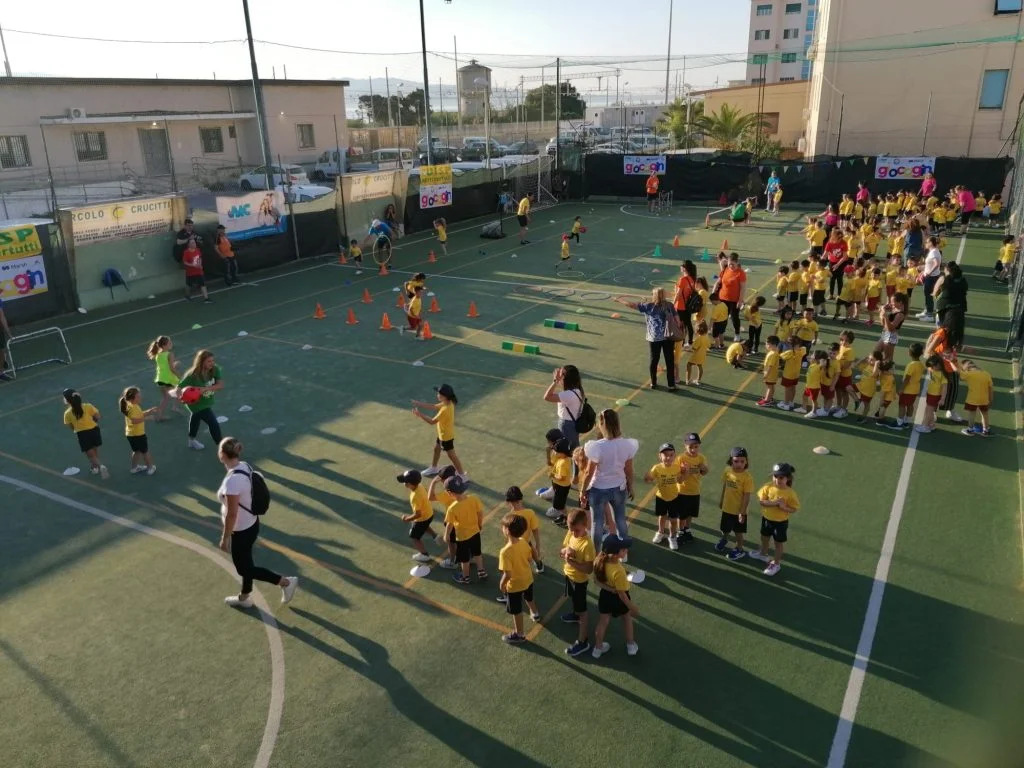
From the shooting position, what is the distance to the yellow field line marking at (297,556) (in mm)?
7559

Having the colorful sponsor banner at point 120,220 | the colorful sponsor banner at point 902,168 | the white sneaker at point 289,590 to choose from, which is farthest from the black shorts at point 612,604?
the colorful sponsor banner at point 902,168

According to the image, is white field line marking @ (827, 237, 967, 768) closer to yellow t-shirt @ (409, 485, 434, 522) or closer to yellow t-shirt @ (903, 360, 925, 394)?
yellow t-shirt @ (903, 360, 925, 394)

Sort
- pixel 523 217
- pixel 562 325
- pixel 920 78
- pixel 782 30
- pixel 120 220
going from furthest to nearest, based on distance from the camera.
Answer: pixel 782 30 < pixel 920 78 < pixel 523 217 < pixel 120 220 < pixel 562 325

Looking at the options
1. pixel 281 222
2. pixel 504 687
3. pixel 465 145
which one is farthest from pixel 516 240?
pixel 465 145

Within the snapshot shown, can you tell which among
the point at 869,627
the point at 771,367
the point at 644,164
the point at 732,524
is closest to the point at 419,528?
the point at 732,524

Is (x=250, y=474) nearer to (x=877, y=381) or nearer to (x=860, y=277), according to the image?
(x=877, y=381)

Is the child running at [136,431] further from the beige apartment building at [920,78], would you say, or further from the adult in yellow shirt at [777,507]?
the beige apartment building at [920,78]

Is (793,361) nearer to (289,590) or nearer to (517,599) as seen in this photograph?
(517,599)

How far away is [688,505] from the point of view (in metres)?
8.40

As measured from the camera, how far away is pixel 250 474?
739 cm

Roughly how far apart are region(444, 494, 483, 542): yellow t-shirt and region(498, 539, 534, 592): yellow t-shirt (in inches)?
36.7

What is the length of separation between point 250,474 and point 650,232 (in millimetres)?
24372

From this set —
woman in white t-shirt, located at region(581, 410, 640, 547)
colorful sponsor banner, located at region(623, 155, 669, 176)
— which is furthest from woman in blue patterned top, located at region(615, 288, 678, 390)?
colorful sponsor banner, located at region(623, 155, 669, 176)

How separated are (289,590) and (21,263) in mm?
15089
